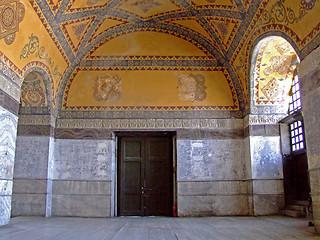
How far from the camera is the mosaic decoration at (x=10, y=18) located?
22.0ft

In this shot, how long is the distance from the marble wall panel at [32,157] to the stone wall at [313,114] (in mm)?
6847

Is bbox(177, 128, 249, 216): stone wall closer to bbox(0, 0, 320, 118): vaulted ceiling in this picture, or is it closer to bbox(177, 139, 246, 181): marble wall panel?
bbox(177, 139, 246, 181): marble wall panel

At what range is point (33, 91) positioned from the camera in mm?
9672

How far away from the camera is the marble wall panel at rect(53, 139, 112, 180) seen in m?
9.88

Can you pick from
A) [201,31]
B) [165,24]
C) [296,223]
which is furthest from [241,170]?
[165,24]

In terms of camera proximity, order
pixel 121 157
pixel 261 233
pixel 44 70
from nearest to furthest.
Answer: pixel 261 233 < pixel 44 70 < pixel 121 157

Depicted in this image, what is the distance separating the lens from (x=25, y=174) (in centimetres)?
941

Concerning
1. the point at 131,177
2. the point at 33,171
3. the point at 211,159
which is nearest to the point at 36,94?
the point at 33,171

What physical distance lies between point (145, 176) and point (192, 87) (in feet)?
10.3

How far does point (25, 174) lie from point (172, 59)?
Answer: 5548mm

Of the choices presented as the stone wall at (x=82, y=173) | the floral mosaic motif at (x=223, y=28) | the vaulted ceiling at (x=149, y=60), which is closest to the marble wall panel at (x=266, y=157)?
the vaulted ceiling at (x=149, y=60)

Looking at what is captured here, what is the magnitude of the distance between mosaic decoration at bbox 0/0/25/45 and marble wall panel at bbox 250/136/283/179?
6.79 m

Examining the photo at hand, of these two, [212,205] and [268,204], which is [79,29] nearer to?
[212,205]

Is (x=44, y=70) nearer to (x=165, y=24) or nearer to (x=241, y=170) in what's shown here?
(x=165, y=24)
